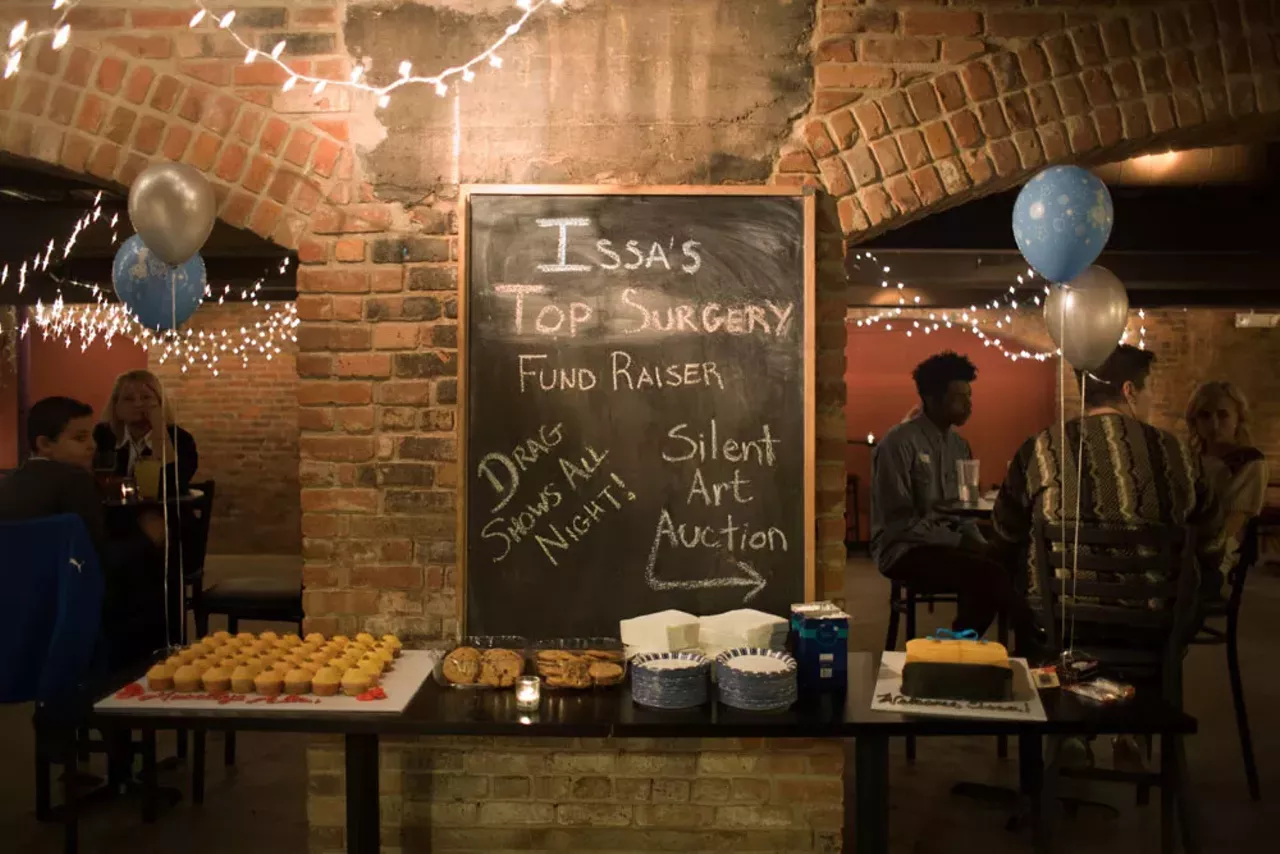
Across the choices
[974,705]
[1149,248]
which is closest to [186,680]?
[974,705]

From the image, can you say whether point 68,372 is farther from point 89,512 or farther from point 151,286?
point 151,286

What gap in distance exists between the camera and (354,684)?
241 cm

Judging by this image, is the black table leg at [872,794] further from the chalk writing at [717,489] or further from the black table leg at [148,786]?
the black table leg at [148,786]

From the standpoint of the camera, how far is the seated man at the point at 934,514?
438cm

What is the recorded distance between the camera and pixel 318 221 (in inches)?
117

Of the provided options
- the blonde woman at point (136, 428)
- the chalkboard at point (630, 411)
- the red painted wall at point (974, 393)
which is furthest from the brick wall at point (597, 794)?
the red painted wall at point (974, 393)

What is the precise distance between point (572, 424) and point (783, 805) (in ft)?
4.02

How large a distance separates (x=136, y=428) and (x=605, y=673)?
3.43 m

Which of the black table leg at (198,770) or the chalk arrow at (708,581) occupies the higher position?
the chalk arrow at (708,581)

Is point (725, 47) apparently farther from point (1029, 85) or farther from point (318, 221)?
point (318, 221)

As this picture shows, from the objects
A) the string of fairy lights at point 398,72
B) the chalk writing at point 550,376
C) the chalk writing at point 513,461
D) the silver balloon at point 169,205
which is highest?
the string of fairy lights at point 398,72

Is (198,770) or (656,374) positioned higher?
(656,374)

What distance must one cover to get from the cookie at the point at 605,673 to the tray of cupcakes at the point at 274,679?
414 mm

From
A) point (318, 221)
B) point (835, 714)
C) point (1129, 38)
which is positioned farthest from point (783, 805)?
point (1129, 38)
